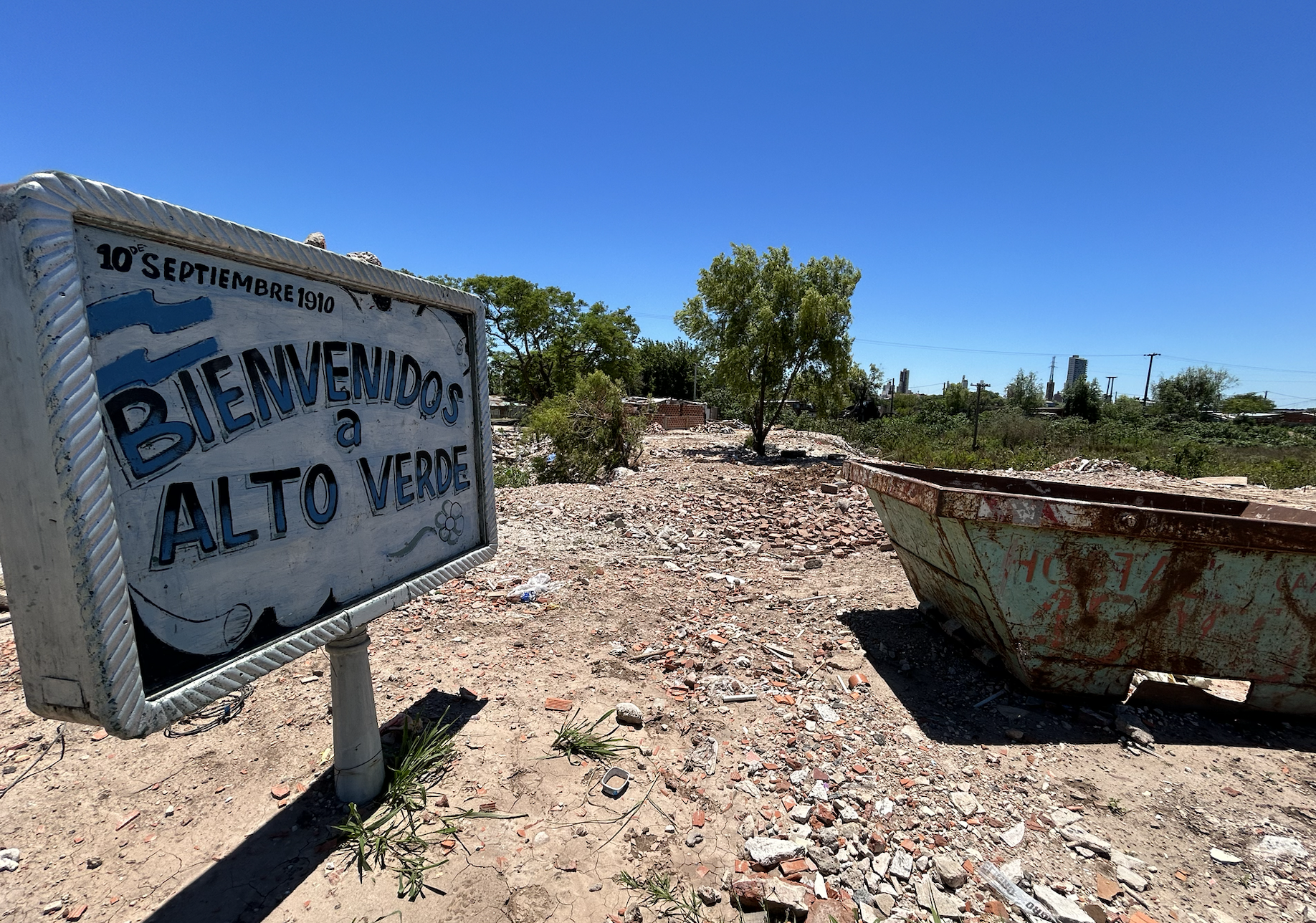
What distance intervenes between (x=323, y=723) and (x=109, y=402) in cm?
218

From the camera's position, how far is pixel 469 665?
3.50 m

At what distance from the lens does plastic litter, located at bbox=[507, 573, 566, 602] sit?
14.9 ft

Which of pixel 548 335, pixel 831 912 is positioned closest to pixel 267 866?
pixel 831 912

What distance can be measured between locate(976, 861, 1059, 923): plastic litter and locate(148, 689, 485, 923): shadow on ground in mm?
2230

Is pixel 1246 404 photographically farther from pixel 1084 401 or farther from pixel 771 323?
pixel 771 323

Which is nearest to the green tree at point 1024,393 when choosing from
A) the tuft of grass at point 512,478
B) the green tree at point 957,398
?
the green tree at point 957,398

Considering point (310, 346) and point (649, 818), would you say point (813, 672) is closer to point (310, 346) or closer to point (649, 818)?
point (649, 818)

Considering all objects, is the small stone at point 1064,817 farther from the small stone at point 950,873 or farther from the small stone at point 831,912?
the small stone at point 831,912

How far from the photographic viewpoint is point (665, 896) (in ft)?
6.47

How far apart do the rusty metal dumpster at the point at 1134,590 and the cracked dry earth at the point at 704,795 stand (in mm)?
275

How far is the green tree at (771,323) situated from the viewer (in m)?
15.9

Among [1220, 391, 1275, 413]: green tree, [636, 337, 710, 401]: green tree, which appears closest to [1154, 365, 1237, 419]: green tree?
[1220, 391, 1275, 413]: green tree

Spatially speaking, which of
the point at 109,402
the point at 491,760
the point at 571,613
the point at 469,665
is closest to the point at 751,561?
the point at 571,613

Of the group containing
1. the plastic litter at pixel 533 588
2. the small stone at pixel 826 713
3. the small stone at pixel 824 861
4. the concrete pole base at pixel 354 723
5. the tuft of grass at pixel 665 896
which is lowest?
the tuft of grass at pixel 665 896
